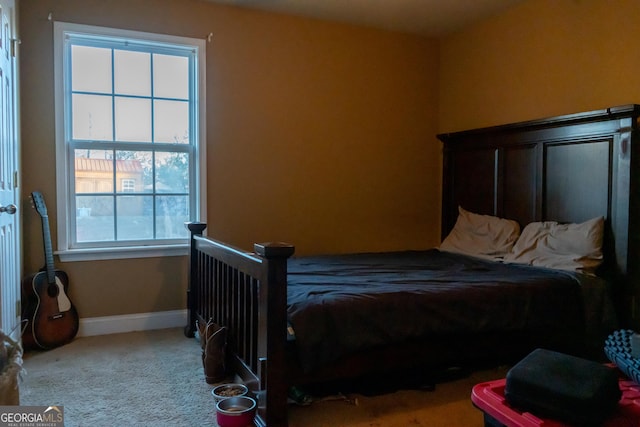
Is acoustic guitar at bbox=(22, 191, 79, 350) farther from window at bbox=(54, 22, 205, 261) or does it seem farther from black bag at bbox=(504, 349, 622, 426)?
black bag at bbox=(504, 349, 622, 426)

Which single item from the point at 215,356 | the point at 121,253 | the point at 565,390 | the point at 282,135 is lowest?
the point at 215,356

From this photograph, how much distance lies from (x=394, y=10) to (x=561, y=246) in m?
2.12

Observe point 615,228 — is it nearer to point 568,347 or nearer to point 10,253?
point 568,347

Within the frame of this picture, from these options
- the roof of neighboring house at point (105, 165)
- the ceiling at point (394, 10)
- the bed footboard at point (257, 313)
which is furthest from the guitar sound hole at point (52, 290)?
the ceiling at point (394, 10)

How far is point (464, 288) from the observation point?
2.49 m

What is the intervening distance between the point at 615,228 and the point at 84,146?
3.46 metres

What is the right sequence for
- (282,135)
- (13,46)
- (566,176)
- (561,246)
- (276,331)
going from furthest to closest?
(282,135)
(566,176)
(561,246)
(13,46)
(276,331)

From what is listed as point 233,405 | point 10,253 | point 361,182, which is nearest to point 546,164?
point 361,182

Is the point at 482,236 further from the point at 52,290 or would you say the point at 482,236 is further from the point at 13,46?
the point at 13,46

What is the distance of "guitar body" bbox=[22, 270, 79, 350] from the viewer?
2955mm

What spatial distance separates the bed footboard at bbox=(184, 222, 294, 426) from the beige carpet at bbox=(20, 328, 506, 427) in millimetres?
213

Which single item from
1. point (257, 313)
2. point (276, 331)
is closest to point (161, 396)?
point (257, 313)

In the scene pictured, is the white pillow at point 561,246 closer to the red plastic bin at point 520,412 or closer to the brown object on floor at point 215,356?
the red plastic bin at point 520,412

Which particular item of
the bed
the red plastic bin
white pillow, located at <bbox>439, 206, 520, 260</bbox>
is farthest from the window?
the red plastic bin
